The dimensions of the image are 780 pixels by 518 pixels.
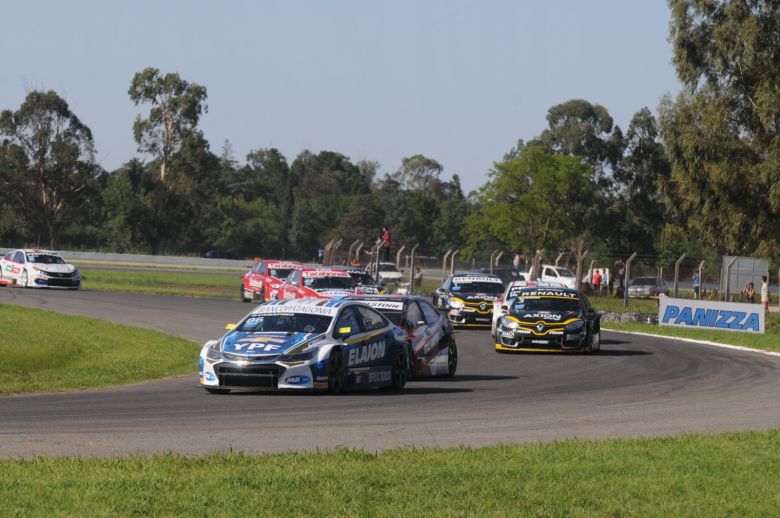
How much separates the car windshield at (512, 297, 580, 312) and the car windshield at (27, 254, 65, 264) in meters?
25.8

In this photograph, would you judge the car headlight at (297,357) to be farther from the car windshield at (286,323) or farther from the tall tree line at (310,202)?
the tall tree line at (310,202)

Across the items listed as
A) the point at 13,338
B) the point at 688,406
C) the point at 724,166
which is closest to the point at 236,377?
the point at 688,406

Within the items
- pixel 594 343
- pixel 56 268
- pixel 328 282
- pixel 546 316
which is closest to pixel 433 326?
pixel 546 316

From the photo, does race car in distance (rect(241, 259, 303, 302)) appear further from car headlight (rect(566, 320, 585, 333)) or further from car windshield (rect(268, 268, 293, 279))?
car headlight (rect(566, 320, 585, 333))

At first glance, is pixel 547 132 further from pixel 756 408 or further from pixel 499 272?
pixel 756 408

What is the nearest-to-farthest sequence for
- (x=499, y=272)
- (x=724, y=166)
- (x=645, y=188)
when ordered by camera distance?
(x=724, y=166), (x=499, y=272), (x=645, y=188)

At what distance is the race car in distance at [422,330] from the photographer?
65.0 ft

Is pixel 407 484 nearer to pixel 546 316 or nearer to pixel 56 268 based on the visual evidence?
pixel 546 316

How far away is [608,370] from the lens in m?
22.2

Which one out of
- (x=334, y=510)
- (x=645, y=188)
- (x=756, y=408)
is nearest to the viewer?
(x=334, y=510)

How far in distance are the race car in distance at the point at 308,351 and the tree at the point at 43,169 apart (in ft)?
265

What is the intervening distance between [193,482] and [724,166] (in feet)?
134

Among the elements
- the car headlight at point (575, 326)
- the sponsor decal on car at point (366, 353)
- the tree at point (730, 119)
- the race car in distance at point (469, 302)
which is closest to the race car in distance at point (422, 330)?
the sponsor decal on car at point (366, 353)

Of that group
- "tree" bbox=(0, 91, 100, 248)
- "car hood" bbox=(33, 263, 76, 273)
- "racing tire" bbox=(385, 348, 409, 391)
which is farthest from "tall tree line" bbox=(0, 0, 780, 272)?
"racing tire" bbox=(385, 348, 409, 391)
